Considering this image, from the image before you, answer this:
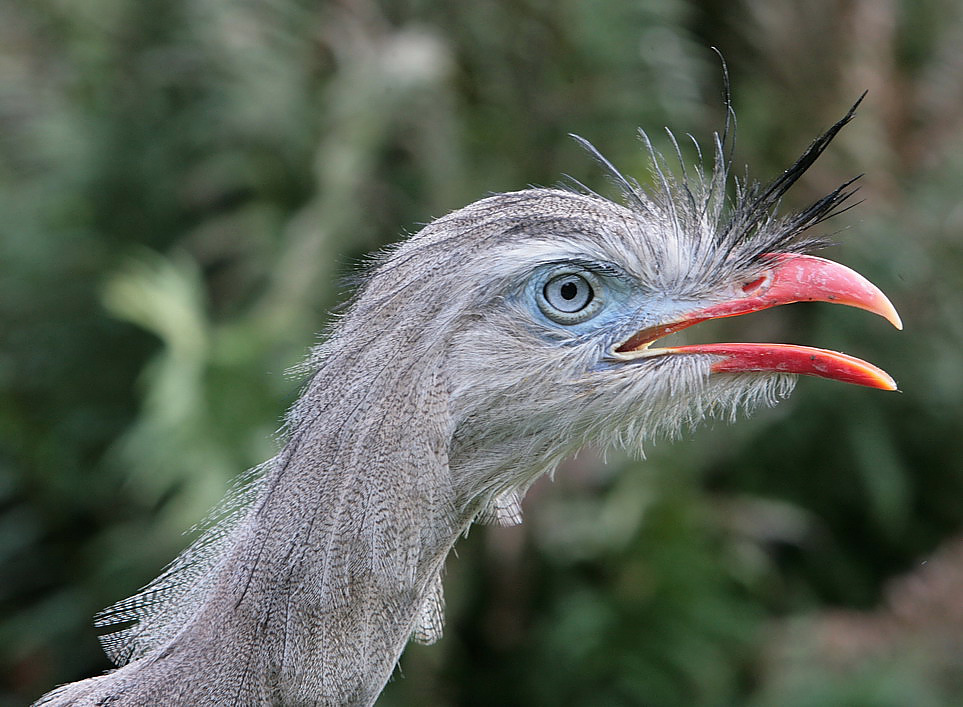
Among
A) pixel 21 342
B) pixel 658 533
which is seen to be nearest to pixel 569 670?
pixel 658 533

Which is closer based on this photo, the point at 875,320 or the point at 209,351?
the point at 209,351

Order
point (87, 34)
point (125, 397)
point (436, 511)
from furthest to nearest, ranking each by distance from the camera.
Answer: point (87, 34)
point (125, 397)
point (436, 511)

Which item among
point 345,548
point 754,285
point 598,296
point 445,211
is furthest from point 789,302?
point 445,211

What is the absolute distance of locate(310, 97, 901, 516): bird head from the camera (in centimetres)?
160

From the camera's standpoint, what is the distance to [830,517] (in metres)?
4.73

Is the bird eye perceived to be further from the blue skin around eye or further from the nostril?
the nostril

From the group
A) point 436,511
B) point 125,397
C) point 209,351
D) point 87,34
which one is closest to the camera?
point 436,511

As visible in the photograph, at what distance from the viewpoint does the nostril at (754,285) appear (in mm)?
1786

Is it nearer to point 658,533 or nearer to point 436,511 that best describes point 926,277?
point 658,533

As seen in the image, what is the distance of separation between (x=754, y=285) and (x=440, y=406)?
0.59 m

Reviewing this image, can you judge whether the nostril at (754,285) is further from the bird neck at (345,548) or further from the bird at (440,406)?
the bird neck at (345,548)

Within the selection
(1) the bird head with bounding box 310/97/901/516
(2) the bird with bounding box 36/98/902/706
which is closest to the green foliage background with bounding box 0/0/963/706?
(2) the bird with bounding box 36/98/902/706

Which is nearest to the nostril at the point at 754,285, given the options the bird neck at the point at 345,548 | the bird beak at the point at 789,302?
the bird beak at the point at 789,302

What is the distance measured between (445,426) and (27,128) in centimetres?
427
